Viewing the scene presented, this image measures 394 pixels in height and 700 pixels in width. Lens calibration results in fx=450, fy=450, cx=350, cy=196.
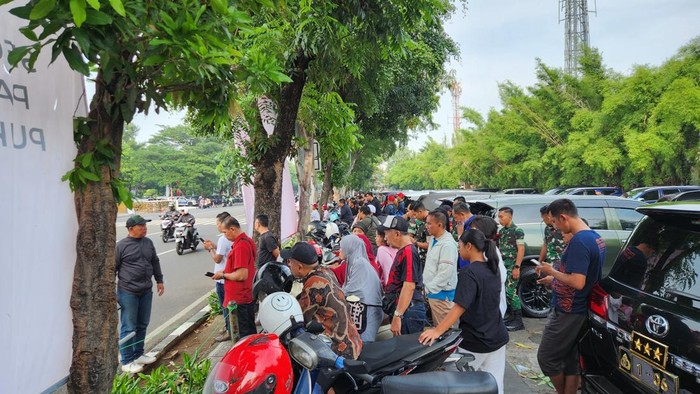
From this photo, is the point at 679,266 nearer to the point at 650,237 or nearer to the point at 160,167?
the point at 650,237

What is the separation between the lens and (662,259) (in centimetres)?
269

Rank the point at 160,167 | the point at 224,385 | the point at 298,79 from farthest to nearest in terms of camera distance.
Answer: the point at 160,167 → the point at 298,79 → the point at 224,385

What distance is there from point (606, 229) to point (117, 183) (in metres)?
6.95

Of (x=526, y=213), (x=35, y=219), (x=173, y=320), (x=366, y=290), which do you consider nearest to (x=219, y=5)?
(x=35, y=219)

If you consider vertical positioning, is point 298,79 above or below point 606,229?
above

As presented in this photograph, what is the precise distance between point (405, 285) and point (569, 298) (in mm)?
1371

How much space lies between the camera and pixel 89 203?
220 centimetres

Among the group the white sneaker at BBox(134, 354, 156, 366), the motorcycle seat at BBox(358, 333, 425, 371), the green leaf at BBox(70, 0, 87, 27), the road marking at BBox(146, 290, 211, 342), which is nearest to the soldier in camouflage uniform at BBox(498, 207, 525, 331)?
the motorcycle seat at BBox(358, 333, 425, 371)

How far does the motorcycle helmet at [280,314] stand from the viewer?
97.3 inches

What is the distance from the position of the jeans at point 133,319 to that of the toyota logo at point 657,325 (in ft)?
15.5

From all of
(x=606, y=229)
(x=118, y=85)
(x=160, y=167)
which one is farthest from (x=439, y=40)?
(x=160, y=167)

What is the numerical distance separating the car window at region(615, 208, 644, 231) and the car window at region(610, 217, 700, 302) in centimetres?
454

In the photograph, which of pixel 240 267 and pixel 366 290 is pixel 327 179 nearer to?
pixel 240 267

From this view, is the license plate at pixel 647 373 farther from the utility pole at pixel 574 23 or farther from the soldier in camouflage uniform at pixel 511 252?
the utility pole at pixel 574 23
